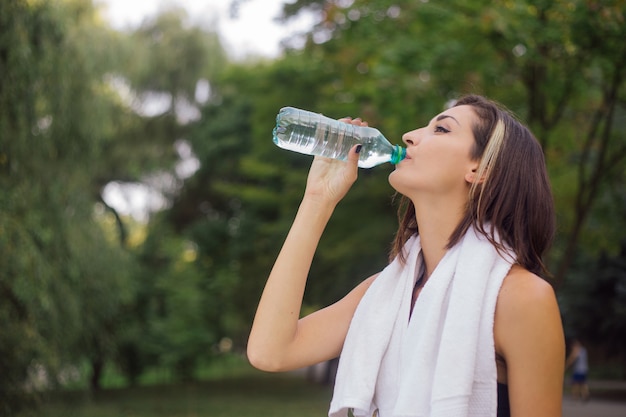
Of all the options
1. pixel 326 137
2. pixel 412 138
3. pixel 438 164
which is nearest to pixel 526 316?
pixel 438 164

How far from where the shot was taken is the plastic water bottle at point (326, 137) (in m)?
2.46

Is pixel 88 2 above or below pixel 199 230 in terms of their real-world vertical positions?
above

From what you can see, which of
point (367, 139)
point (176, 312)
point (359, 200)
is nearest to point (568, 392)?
point (359, 200)

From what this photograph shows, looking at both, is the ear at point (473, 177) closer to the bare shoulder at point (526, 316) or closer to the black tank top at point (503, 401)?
the bare shoulder at point (526, 316)

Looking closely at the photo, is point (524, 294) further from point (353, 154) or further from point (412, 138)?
point (353, 154)

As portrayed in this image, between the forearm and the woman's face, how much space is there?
11.8 inches

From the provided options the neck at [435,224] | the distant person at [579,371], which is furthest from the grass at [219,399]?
the neck at [435,224]

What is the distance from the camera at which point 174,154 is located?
72.4ft

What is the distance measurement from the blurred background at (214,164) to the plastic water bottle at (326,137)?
61.8 inches

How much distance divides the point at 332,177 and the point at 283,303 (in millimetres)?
403

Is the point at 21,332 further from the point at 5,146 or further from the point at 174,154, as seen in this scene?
the point at 174,154

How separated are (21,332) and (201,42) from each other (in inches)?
535

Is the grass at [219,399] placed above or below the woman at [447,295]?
A: below

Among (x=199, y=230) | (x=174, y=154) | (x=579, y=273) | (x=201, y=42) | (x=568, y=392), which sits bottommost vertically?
(x=568, y=392)
